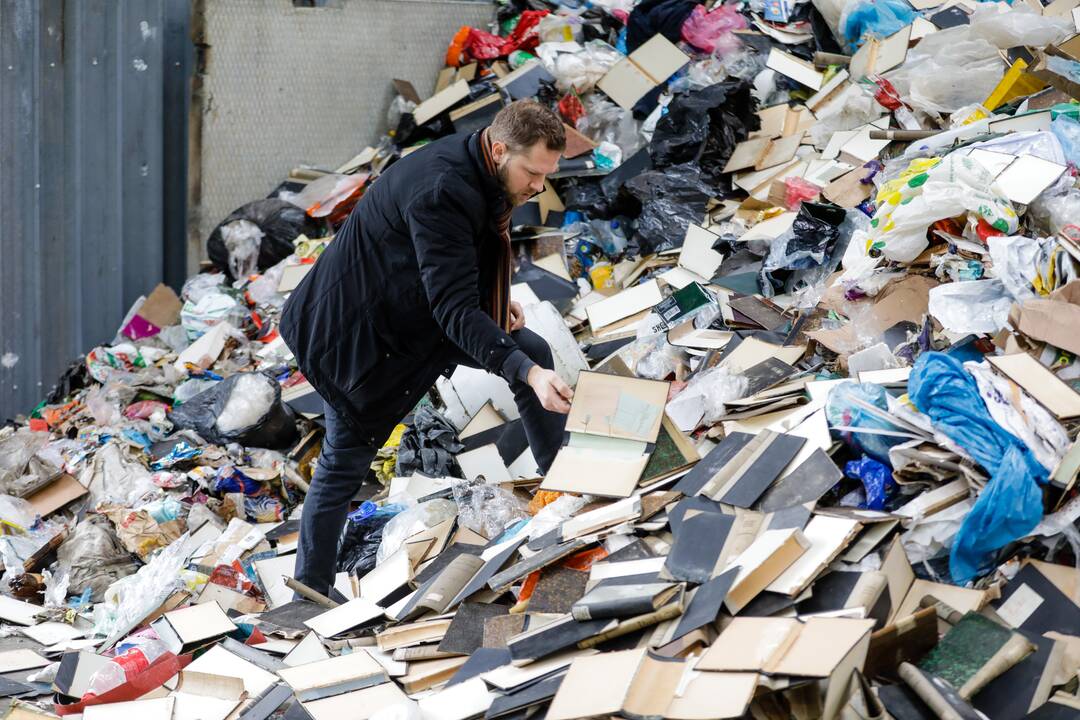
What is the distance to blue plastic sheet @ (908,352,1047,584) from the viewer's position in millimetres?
2387

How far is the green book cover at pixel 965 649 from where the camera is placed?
2.18 m

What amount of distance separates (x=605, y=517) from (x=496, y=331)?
21.6 inches

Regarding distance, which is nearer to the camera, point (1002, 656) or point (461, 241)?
point (1002, 656)

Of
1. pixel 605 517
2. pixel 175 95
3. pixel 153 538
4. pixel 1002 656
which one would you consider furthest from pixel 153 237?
pixel 1002 656

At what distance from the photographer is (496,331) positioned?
282cm

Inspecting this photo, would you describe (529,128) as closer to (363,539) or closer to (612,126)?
(363,539)

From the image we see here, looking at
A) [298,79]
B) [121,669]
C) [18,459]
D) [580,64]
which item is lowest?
[18,459]

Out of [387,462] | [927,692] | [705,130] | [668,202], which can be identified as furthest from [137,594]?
[705,130]

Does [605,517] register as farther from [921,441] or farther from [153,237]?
[153,237]

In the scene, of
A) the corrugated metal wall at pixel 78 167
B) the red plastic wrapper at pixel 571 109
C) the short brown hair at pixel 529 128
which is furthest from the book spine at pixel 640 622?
the corrugated metal wall at pixel 78 167

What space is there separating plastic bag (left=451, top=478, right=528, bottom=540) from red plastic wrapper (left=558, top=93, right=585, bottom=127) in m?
2.64

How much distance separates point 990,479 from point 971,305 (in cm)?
85

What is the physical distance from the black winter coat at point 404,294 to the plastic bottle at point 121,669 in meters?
0.84

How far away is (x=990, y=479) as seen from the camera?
8.11ft
